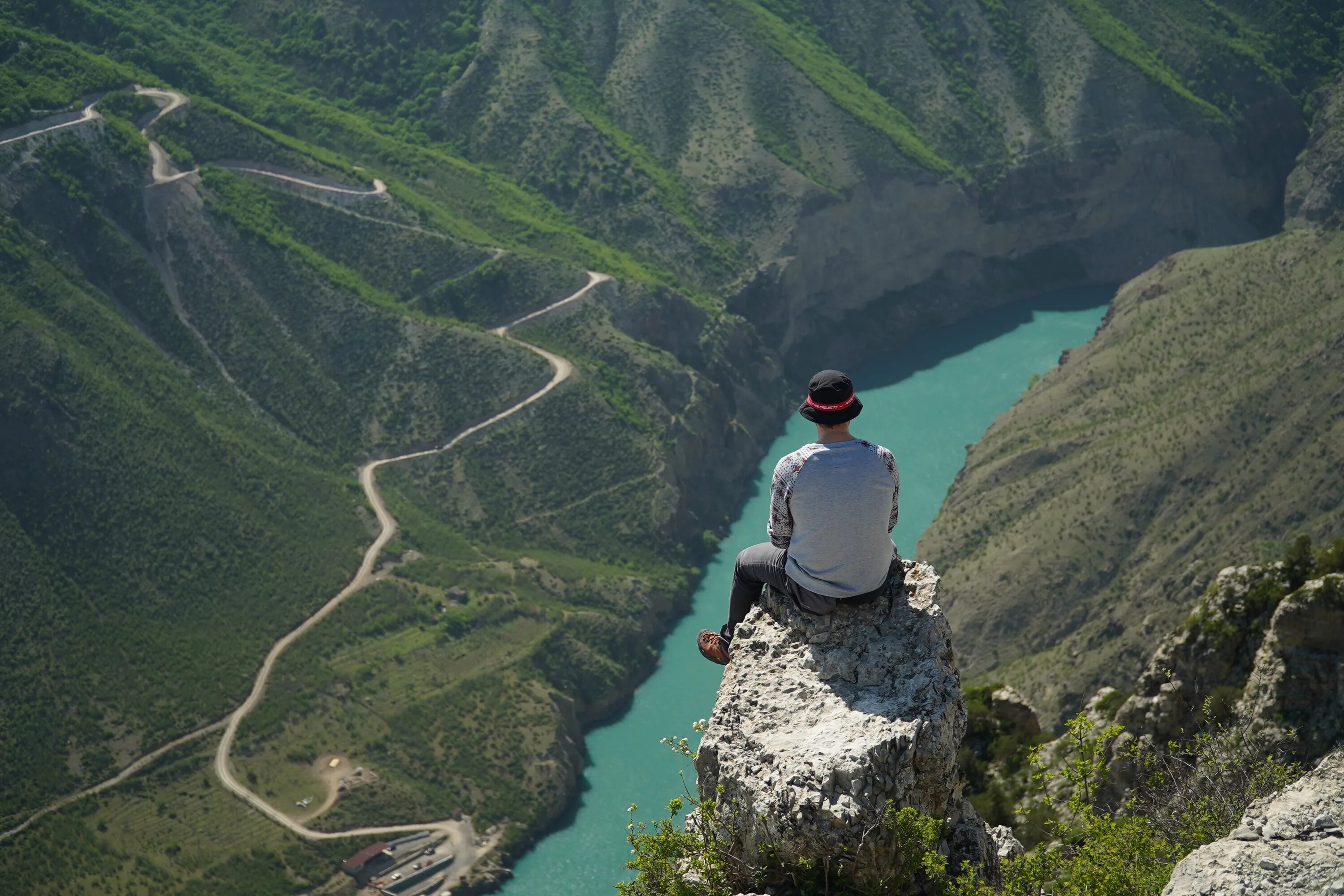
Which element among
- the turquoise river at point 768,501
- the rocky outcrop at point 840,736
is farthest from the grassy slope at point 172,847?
the rocky outcrop at point 840,736

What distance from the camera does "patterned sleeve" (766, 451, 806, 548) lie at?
1736 centimetres

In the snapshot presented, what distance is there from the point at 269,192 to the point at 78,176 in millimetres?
12400

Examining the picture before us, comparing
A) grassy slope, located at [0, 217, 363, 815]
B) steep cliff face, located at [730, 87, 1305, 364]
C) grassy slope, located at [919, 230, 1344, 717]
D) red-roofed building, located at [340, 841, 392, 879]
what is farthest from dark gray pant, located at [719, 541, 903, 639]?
steep cliff face, located at [730, 87, 1305, 364]

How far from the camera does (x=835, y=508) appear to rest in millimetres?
17234

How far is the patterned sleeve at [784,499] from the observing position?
1736 centimetres

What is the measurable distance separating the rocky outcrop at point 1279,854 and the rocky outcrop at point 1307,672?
1518 cm

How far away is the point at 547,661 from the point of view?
282 ft

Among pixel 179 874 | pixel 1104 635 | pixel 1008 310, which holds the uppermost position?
pixel 1008 310

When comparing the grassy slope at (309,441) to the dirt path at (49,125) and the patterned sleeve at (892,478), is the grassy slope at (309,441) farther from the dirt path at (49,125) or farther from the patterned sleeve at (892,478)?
the patterned sleeve at (892,478)

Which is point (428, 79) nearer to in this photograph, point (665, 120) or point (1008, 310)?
point (665, 120)

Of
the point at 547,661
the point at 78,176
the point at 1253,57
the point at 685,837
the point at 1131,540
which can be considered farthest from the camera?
the point at 1253,57

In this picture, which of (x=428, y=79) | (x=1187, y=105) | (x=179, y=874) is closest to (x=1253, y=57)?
(x=1187, y=105)

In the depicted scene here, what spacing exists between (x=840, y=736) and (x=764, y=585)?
3154 mm

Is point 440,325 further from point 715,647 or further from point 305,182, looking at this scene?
point 715,647
